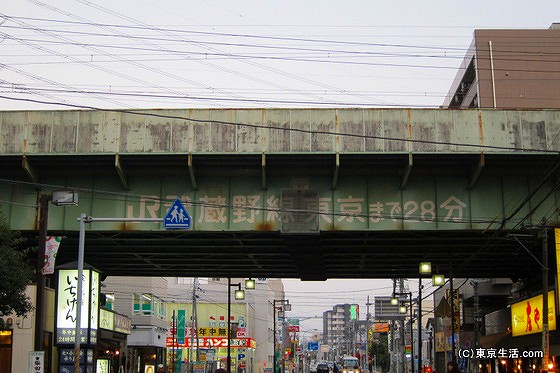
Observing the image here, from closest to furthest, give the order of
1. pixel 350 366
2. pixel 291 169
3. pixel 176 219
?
pixel 176 219, pixel 291 169, pixel 350 366

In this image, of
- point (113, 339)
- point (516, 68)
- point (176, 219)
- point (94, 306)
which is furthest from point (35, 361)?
point (516, 68)

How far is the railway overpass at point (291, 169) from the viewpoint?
2581 cm

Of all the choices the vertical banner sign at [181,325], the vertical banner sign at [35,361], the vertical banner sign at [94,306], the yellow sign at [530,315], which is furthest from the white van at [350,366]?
the vertical banner sign at [35,361]

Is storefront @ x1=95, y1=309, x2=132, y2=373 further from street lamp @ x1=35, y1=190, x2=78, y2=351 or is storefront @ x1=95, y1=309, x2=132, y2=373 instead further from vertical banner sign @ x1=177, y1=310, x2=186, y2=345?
vertical banner sign @ x1=177, y1=310, x2=186, y2=345

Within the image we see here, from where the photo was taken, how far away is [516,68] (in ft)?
277

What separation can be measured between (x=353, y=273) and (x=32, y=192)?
21670mm

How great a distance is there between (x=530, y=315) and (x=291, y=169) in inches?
675

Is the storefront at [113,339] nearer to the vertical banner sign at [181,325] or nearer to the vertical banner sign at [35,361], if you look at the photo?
the vertical banner sign at [35,361]

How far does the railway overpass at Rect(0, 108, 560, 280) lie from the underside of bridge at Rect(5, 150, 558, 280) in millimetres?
103

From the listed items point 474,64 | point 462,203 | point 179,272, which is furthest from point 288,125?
point 474,64

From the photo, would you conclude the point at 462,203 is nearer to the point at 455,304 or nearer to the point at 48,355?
the point at 455,304

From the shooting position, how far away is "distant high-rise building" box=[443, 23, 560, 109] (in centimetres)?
8350

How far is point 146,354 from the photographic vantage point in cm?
6475

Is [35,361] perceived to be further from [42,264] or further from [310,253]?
[310,253]
